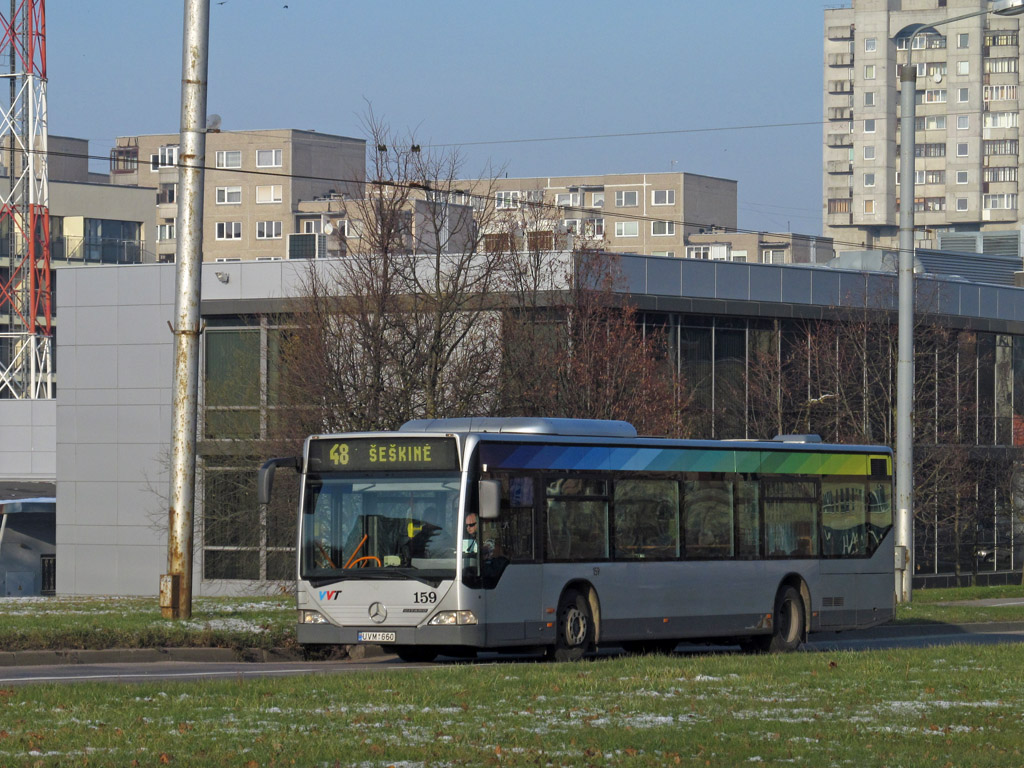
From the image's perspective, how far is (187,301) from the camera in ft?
66.5

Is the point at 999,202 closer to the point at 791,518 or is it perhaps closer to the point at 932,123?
the point at 932,123

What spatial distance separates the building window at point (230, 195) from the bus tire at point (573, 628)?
113459 mm

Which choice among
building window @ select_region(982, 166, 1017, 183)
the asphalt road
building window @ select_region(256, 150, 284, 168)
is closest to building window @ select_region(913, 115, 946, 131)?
building window @ select_region(982, 166, 1017, 183)

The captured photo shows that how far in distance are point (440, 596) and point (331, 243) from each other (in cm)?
9237

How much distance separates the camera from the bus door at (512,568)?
671 inches

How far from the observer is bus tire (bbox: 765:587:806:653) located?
2106 cm

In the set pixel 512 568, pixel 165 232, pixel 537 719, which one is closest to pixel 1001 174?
pixel 165 232

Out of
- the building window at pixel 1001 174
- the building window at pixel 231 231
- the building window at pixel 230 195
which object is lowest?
the building window at pixel 231 231

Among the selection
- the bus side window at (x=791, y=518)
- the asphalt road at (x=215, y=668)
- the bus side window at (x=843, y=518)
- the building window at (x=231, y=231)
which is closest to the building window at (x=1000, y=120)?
the building window at (x=231, y=231)

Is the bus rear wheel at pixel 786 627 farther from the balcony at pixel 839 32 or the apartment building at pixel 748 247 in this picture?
the balcony at pixel 839 32

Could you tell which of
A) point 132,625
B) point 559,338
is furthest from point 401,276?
point 132,625

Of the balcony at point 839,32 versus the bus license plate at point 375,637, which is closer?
the bus license plate at point 375,637

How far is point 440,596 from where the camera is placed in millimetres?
16891

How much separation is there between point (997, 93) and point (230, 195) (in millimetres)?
73098
